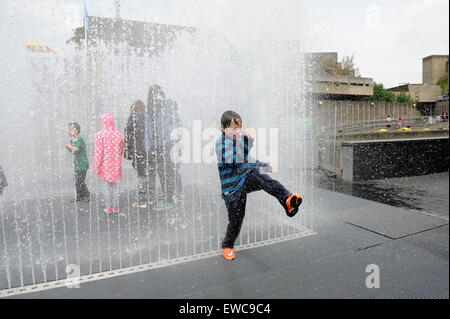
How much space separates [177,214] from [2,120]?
337 inches

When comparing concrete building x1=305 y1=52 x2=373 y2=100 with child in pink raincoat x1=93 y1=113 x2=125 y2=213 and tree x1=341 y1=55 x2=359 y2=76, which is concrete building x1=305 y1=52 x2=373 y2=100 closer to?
tree x1=341 y1=55 x2=359 y2=76

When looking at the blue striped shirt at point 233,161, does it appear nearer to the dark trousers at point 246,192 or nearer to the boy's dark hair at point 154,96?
the dark trousers at point 246,192

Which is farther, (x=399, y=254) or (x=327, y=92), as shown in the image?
(x=327, y=92)

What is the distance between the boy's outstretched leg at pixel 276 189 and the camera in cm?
259

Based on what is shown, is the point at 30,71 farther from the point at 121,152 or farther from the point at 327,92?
the point at 327,92

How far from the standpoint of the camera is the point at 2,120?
31.6 feet

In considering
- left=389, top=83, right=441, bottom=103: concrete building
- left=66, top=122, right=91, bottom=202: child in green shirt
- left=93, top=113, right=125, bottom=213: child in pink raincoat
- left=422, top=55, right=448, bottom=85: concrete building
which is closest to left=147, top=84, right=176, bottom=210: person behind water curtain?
left=93, top=113, right=125, bottom=213: child in pink raincoat

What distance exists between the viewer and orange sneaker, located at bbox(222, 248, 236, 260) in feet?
9.71

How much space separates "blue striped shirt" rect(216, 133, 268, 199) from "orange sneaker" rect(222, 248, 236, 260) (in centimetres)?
60

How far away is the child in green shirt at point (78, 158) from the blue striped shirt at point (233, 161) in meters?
3.47

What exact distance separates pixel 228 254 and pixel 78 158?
11.8ft

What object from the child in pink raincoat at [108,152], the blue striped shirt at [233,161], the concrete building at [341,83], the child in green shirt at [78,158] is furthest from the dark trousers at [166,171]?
the concrete building at [341,83]
